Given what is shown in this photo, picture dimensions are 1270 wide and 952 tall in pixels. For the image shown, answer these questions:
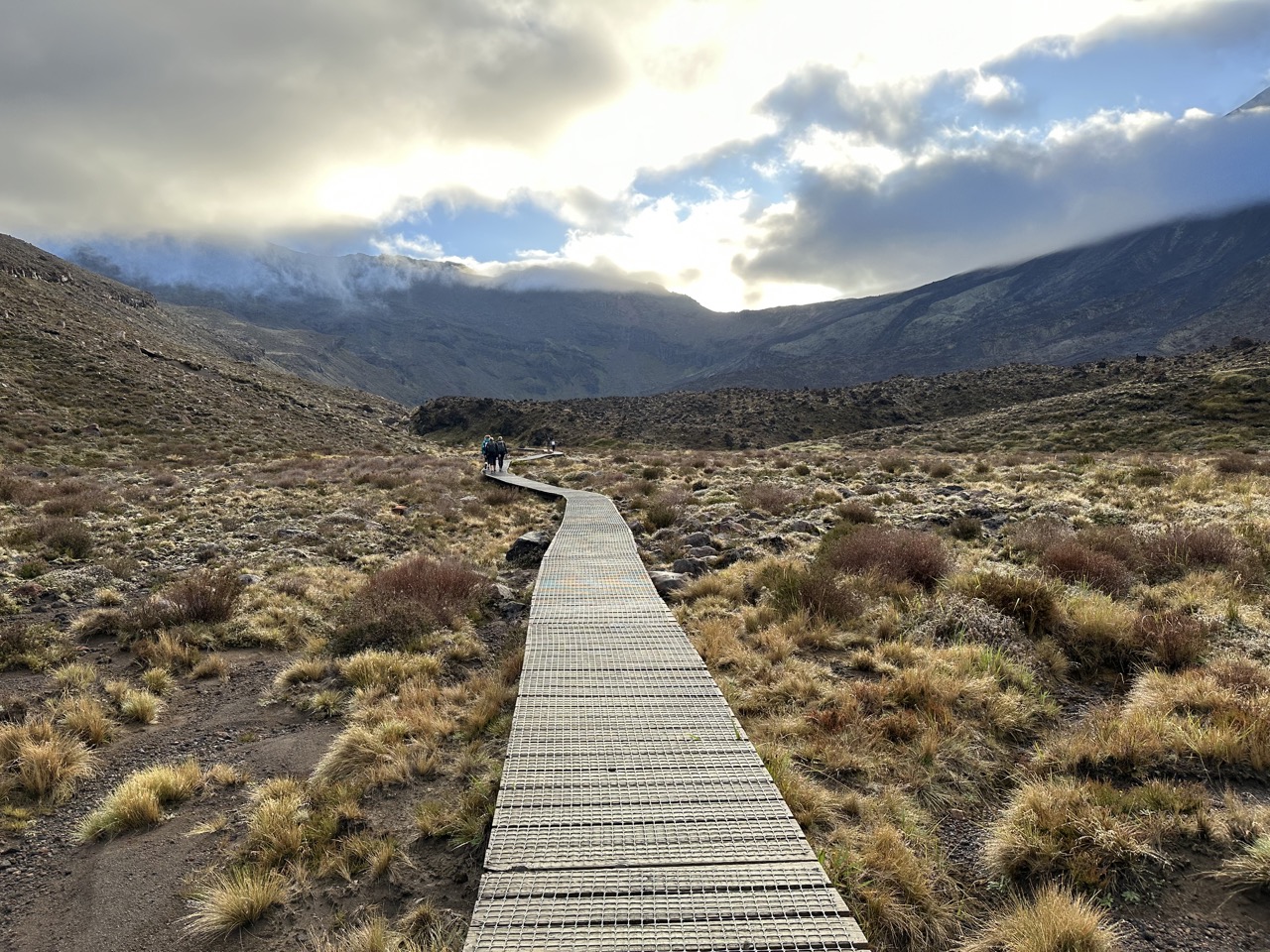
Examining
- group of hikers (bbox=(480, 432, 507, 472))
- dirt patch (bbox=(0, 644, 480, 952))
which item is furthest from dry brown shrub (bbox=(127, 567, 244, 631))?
group of hikers (bbox=(480, 432, 507, 472))

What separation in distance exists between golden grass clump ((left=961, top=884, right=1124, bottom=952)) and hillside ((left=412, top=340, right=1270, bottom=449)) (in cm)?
4686

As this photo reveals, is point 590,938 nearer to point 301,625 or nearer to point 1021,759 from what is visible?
point 1021,759

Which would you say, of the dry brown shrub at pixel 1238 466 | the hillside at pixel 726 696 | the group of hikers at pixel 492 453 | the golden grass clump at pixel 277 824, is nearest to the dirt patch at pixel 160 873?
the hillside at pixel 726 696

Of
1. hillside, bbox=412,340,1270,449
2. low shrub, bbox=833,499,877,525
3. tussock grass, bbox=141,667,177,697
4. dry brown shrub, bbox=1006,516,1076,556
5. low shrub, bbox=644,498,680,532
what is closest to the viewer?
tussock grass, bbox=141,667,177,697

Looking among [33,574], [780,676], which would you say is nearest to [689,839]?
[780,676]

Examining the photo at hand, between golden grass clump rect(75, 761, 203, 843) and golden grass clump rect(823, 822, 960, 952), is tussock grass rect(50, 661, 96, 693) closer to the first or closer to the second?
golden grass clump rect(75, 761, 203, 843)

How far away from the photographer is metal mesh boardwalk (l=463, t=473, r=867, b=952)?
3.28 m

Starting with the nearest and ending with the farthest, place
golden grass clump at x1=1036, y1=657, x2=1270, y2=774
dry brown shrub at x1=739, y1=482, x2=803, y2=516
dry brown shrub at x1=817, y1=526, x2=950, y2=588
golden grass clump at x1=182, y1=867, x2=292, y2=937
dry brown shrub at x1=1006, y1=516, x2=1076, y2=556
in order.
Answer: golden grass clump at x1=182, y1=867, x2=292, y2=937, golden grass clump at x1=1036, y1=657, x2=1270, y2=774, dry brown shrub at x1=817, y1=526, x2=950, y2=588, dry brown shrub at x1=1006, y1=516, x2=1076, y2=556, dry brown shrub at x1=739, y1=482, x2=803, y2=516

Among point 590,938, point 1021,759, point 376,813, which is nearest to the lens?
point 590,938

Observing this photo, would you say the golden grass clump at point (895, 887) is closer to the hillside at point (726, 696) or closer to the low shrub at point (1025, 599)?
the hillside at point (726, 696)

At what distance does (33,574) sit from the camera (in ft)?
37.2

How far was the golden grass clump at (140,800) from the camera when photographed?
4895 mm

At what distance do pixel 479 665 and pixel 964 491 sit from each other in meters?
17.3

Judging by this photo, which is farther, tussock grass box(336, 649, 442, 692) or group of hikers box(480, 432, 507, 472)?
group of hikers box(480, 432, 507, 472)
